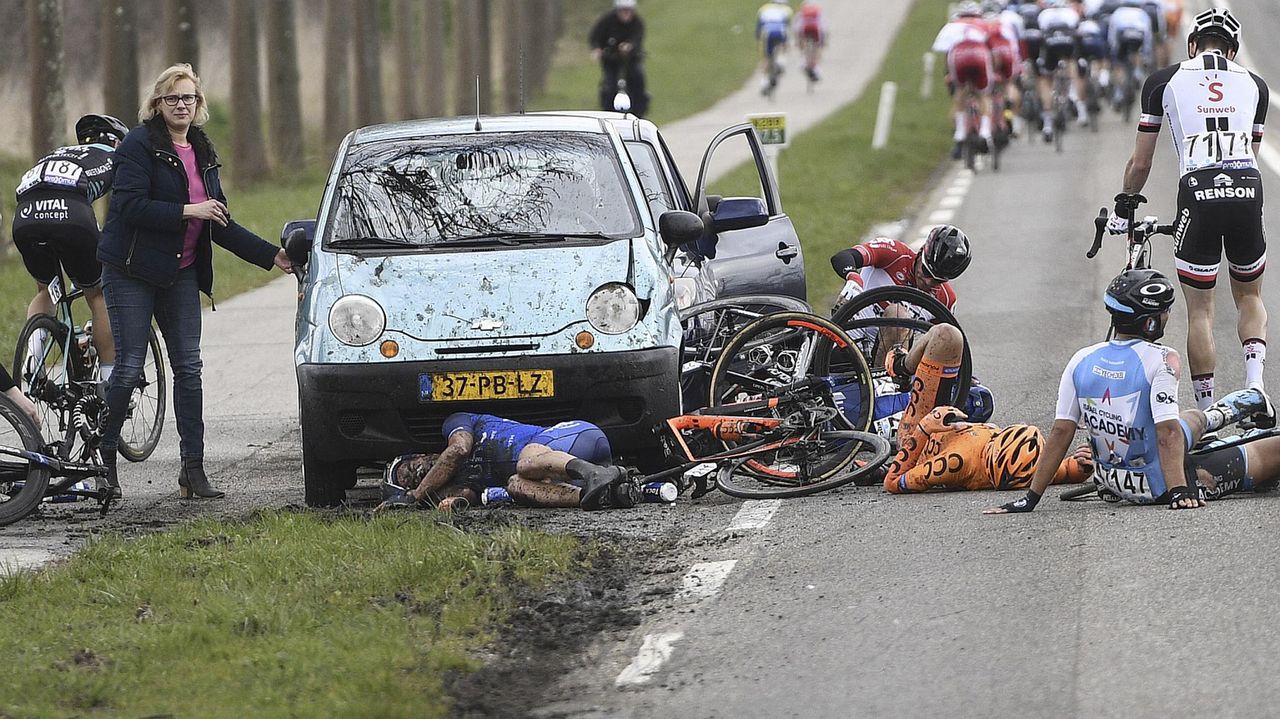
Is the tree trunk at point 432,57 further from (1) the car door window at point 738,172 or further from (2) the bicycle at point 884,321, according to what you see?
(2) the bicycle at point 884,321

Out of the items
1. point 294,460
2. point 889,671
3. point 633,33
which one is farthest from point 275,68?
point 889,671

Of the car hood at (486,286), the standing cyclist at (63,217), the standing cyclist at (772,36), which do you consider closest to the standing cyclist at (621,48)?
the standing cyclist at (772,36)

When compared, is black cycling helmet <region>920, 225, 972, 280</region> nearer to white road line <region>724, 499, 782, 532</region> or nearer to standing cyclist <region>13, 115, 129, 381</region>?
white road line <region>724, 499, 782, 532</region>

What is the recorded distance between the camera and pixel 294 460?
1092cm

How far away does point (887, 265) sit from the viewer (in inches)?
396

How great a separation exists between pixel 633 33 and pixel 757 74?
79.2ft

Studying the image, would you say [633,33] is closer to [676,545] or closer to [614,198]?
[614,198]

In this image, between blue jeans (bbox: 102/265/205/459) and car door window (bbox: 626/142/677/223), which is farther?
car door window (bbox: 626/142/677/223)

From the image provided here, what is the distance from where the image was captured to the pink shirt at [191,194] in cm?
948

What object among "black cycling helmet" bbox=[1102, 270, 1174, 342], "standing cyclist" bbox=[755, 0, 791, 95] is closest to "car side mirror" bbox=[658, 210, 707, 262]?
"black cycling helmet" bbox=[1102, 270, 1174, 342]

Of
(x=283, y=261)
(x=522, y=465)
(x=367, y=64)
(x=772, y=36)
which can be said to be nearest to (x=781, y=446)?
(x=522, y=465)

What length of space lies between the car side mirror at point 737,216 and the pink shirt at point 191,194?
2508mm

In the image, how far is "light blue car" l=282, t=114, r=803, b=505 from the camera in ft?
28.6

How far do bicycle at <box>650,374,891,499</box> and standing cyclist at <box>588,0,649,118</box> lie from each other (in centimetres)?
2053
